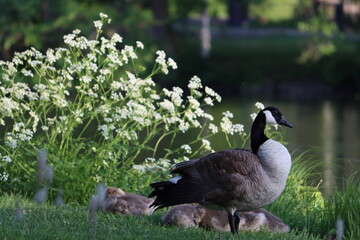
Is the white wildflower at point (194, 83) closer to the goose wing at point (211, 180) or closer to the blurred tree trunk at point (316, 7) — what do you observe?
the goose wing at point (211, 180)

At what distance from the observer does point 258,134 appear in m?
7.77

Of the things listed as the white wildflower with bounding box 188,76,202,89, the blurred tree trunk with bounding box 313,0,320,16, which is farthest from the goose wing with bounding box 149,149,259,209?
the blurred tree trunk with bounding box 313,0,320,16

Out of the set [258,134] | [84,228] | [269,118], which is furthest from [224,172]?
[84,228]

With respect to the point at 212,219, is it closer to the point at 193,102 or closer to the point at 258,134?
the point at 258,134

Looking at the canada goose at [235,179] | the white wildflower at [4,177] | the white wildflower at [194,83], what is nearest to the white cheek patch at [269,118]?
the canada goose at [235,179]

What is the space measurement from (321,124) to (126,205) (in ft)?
63.0

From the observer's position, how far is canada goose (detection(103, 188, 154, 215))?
8.57 meters

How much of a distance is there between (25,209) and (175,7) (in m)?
33.8

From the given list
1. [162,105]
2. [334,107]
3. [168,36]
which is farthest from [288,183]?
[168,36]

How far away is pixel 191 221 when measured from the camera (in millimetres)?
8031

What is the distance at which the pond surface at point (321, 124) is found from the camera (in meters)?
20.8

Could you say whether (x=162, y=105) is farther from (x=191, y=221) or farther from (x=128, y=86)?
(x=191, y=221)

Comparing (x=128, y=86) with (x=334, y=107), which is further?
(x=334, y=107)

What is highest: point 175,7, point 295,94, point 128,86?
point 128,86
